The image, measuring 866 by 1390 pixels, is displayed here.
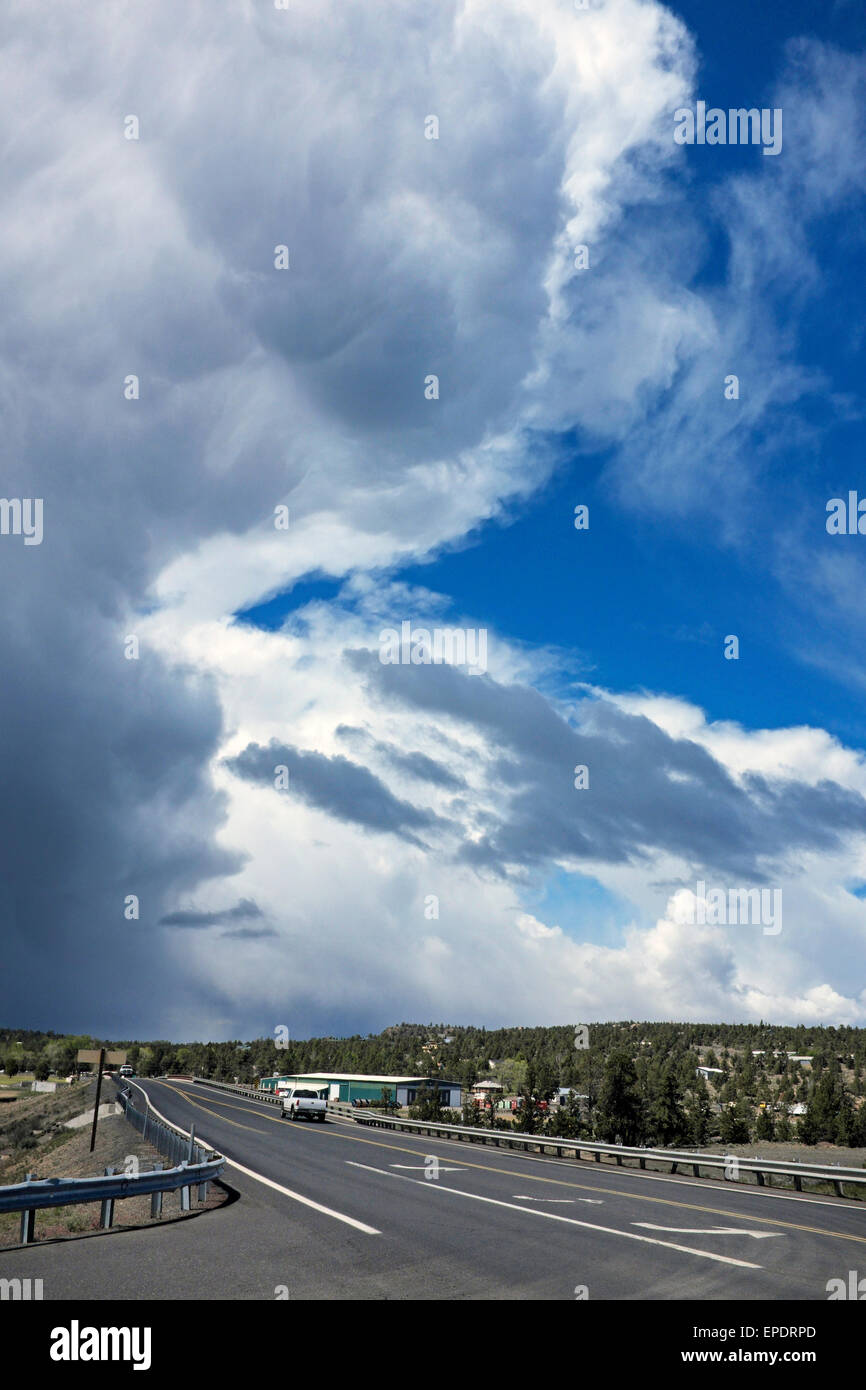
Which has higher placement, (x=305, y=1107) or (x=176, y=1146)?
(x=176, y=1146)

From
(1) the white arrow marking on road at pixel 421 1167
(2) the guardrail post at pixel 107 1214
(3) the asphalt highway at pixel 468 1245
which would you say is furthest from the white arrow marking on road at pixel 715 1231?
(1) the white arrow marking on road at pixel 421 1167

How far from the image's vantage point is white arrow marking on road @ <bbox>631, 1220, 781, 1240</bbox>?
14.6 meters

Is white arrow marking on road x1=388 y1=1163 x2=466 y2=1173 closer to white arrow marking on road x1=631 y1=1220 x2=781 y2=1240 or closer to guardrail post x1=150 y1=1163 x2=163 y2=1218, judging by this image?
A: white arrow marking on road x1=631 y1=1220 x2=781 y2=1240

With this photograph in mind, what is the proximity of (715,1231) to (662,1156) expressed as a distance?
16215mm

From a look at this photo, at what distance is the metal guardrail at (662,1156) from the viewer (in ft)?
80.8

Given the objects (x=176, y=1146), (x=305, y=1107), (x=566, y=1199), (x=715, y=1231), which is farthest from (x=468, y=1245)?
(x=305, y=1107)

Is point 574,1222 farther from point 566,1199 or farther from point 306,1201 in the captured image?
point 306,1201

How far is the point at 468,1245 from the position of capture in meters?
12.6

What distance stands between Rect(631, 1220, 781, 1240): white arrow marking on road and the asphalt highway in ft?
0.16

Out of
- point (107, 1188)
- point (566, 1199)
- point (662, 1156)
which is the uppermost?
point (107, 1188)

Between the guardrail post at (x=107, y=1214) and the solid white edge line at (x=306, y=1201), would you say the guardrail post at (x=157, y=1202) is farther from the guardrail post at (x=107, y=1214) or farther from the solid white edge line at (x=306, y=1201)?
the solid white edge line at (x=306, y=1201)

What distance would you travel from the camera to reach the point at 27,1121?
6819 cm

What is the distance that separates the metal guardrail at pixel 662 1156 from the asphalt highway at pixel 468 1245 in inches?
50.5
